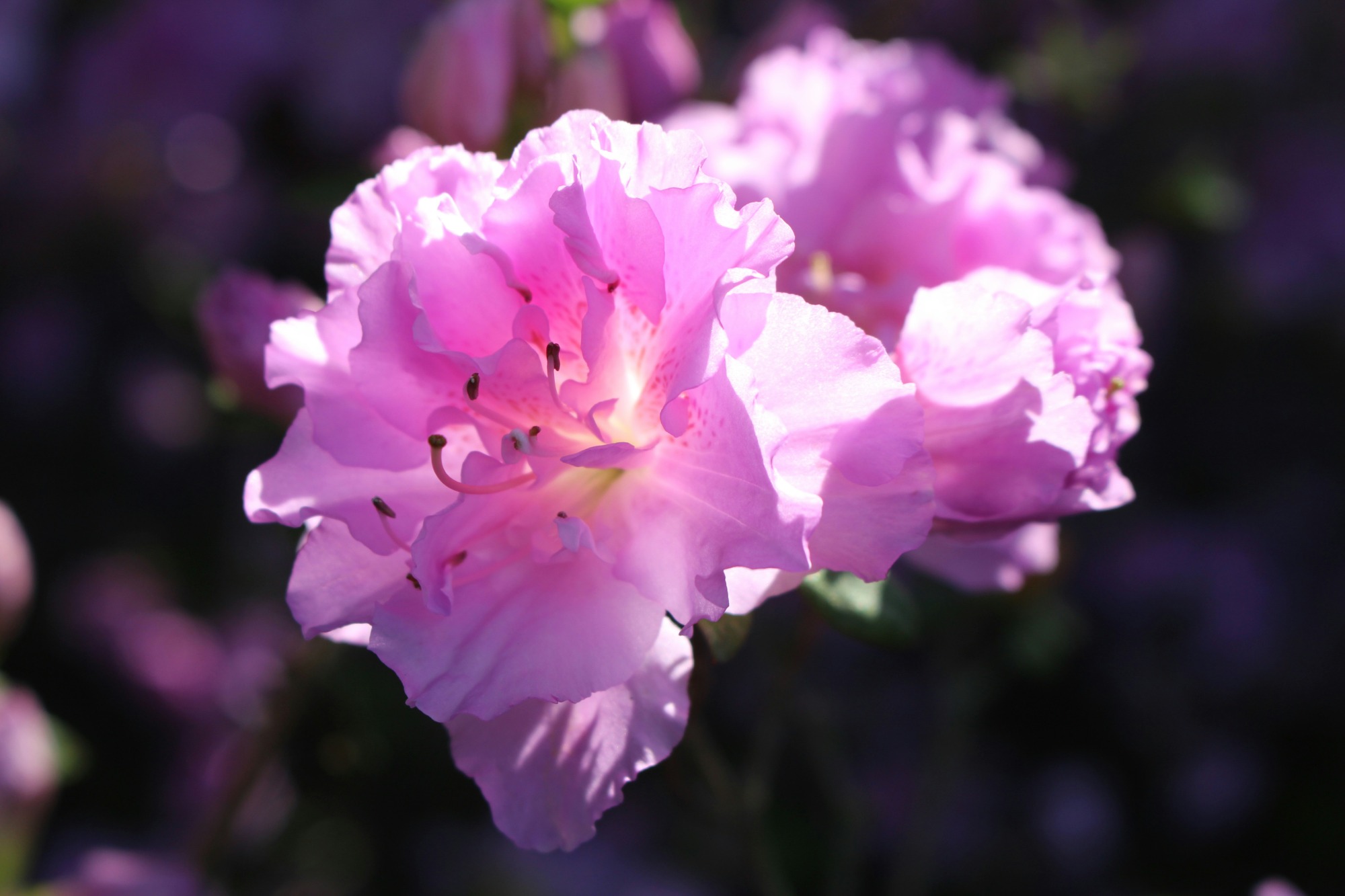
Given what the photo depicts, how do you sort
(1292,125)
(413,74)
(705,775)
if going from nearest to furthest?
(705,775) < (413,74) < (1292,125)

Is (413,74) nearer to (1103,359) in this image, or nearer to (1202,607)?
(1103,359)

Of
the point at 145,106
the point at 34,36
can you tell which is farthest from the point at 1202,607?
the point at 34,36

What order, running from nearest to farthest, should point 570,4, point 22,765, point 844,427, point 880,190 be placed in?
1. point 844,427
2. point 880,190
3. point 570,4
4. point 22,765

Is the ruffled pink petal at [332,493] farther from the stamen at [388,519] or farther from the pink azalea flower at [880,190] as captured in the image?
the pink azalea flower at [880,190]

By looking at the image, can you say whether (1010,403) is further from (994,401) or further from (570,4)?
(570,4)

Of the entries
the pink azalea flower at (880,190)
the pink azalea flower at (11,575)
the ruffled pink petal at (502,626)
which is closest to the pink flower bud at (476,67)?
the pink azalea flower at (880,190)

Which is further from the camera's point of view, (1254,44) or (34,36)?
(34,36)

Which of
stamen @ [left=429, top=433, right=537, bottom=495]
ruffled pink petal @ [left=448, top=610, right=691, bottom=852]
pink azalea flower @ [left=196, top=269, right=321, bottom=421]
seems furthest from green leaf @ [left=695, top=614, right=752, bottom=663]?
pink azalea flower @ [left=196, top=269, right=321, bottom=421]

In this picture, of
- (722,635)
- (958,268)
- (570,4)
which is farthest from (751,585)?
(570,4)
